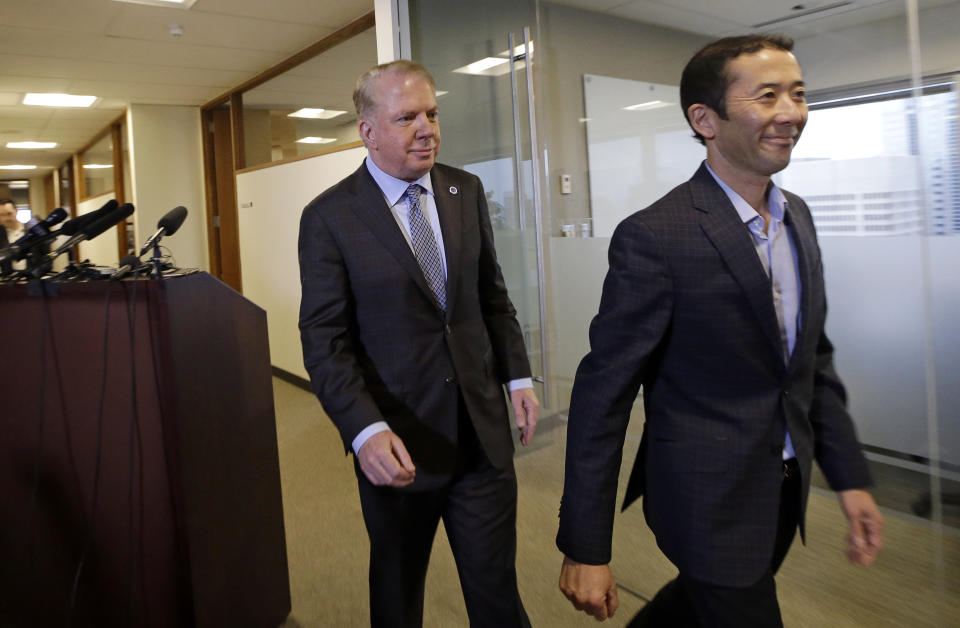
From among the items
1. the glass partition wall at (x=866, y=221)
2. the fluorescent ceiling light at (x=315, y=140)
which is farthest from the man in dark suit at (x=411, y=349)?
the fluorescent ceiling light at (x=315, y=140)

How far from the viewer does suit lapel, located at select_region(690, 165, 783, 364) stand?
1.14 metres

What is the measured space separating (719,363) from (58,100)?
882 cm

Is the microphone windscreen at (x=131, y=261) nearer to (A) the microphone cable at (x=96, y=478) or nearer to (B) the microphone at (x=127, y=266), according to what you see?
(B) the microphone at (x=127, y=266)

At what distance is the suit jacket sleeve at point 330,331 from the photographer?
1.57 m

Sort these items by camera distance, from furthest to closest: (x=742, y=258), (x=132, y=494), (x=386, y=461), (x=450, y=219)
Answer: (x=132, y=494) → (x=450, y=219) → (x=386, y=461) → (x=742, y=258)

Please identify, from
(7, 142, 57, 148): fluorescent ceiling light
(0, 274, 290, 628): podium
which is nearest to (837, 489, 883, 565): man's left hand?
(0, 274, 290, 628): podium

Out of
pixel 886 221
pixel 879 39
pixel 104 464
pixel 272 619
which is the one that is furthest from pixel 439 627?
pixel 879 39

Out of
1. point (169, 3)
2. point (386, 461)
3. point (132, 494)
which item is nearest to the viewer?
point (386, 461)

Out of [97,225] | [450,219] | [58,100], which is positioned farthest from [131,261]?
[58,100]

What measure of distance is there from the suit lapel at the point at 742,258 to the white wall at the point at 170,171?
831 cm

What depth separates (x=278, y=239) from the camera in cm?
673

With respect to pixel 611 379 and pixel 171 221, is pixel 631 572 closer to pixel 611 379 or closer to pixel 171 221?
pixel 611 379

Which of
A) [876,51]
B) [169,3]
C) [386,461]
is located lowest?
[386,461]

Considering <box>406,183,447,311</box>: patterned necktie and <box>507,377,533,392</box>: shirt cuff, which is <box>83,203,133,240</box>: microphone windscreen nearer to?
<box>406,183,447,311</box>: patterned necktie
